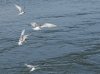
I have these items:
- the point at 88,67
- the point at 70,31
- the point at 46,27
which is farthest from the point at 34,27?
the point at 88,67

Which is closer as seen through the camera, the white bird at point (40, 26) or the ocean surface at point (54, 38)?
the ocean surface at point (54, 38)

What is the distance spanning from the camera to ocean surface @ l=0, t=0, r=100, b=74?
72.0 ft

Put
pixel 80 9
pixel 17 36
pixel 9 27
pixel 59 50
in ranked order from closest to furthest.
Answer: pixel 59 50 < pixel 17 36 < pixel 9 27 < pixel 80 9

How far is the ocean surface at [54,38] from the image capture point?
72.0ft

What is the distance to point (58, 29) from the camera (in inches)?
1111

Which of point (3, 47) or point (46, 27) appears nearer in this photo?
point (3, 47)

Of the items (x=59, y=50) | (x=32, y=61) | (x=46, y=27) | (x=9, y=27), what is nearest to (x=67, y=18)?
(x=46, y=27)

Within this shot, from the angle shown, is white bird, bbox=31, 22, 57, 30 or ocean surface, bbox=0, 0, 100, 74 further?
white bird, bbox=31, 22, 57, 30

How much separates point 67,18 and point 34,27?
125 inches

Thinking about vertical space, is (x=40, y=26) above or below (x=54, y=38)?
above

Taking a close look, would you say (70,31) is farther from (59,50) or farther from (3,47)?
(3,47)

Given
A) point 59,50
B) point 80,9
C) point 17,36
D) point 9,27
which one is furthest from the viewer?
point 80,9

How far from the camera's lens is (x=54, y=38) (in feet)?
87.0

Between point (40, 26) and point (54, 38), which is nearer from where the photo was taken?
point (54, 38)
